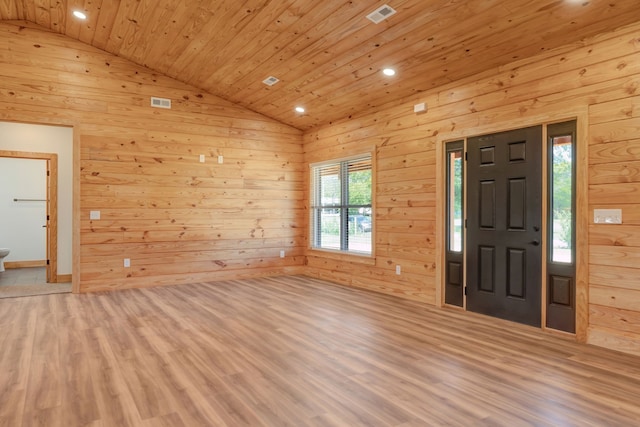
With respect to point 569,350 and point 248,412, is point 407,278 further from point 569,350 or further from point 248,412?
point 248,412

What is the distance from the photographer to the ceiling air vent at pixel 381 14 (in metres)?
3.37

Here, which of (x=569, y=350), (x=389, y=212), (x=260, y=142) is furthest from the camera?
(x=260, y=142)

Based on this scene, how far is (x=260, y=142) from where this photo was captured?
6.74 metres

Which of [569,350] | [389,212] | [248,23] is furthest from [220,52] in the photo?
[569,350]

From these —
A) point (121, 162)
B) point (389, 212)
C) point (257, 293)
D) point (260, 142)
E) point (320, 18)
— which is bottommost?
point (257, 293)

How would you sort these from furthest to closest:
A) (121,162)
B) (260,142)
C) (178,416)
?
1. (260,142)
2. (121,162)
3. (178,416)

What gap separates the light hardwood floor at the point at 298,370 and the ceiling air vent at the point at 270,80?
9.65 feet

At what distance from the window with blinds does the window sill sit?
86 mm

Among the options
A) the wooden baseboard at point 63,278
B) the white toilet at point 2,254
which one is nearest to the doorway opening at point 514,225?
the wooden baseboard at point 63,278

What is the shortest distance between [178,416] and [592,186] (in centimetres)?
347

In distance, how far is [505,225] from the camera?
12.9ft

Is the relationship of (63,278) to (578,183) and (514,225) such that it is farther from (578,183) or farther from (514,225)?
(578,183)

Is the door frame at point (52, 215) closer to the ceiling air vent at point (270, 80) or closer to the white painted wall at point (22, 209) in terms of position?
the white painted wall at point (22, 209)

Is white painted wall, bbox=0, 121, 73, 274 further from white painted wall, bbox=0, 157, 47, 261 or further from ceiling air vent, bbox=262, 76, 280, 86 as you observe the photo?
ceiling air vent, bbox=262, 76, 280, 86
